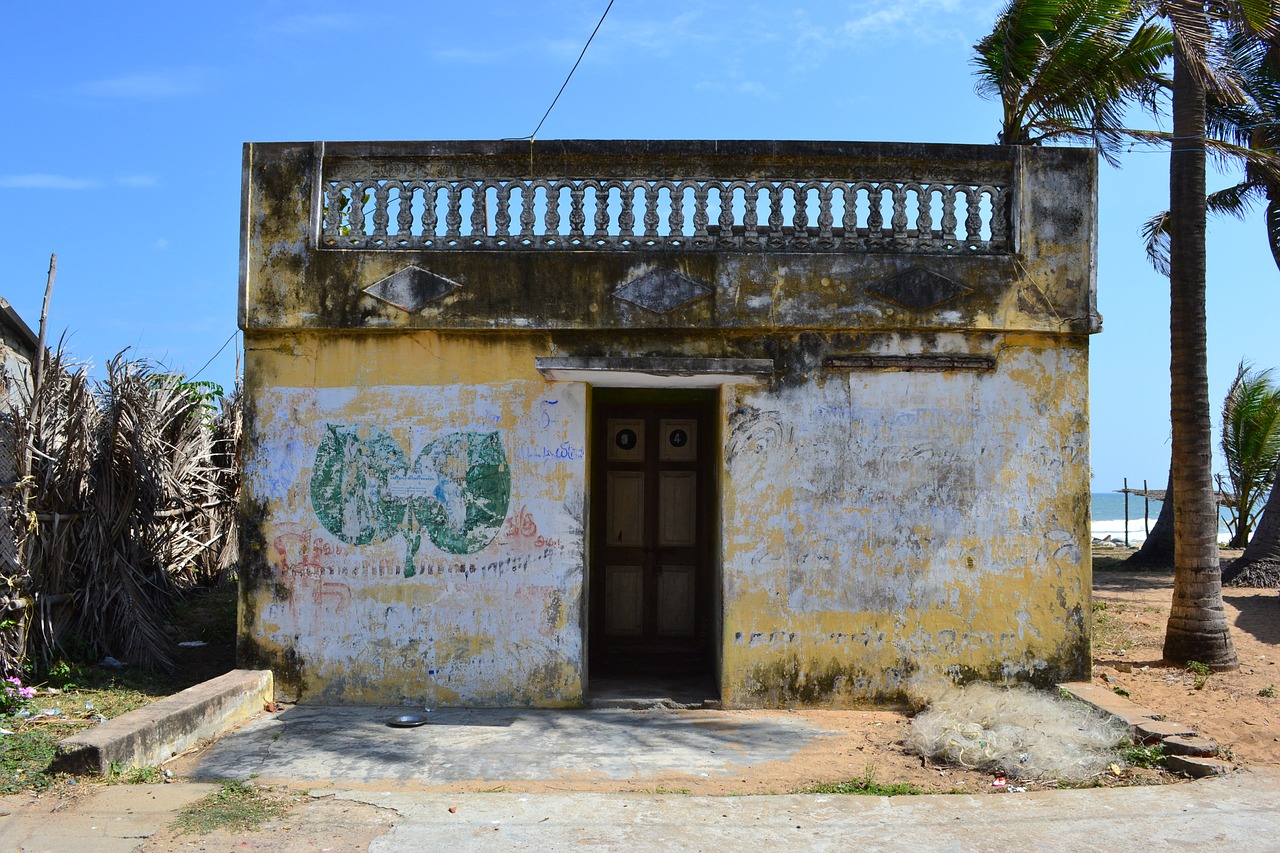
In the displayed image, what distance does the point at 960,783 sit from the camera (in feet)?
19.0

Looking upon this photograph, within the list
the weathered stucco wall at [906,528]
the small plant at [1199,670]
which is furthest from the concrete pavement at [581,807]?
the small plant at [1199,670]

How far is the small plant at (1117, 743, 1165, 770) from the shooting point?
5954 mm

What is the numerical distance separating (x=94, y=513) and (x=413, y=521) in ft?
9.50

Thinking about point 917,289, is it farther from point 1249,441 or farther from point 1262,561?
point 1249,441

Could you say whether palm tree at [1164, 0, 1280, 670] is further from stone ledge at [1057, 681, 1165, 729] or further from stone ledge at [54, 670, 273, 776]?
stone ledge at [54, 670, 273, 776]

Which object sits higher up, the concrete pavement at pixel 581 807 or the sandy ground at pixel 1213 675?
the sandy ground at pixel 1213 675

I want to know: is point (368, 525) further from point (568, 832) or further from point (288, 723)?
point (568, 832)

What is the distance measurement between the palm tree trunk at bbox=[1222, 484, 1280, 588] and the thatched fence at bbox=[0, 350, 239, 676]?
12354 millimetres

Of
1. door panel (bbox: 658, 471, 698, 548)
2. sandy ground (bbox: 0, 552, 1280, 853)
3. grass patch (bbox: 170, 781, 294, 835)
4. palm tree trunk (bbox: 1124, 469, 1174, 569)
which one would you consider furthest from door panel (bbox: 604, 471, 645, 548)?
palm tree trunk (bbox: 1124, 469, 1174, 569)

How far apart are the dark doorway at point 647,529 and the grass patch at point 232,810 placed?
4330 mm

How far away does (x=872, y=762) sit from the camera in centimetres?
616

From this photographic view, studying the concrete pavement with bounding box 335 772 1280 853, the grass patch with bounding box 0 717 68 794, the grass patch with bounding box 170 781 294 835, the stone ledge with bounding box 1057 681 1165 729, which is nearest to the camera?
the concrete pavement with bounding box 335 772 1280 853

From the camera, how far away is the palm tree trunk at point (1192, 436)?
26.7 ft

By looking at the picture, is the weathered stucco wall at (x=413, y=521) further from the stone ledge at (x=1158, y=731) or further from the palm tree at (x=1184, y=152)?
the palm tree at (x=1184, y=152)
